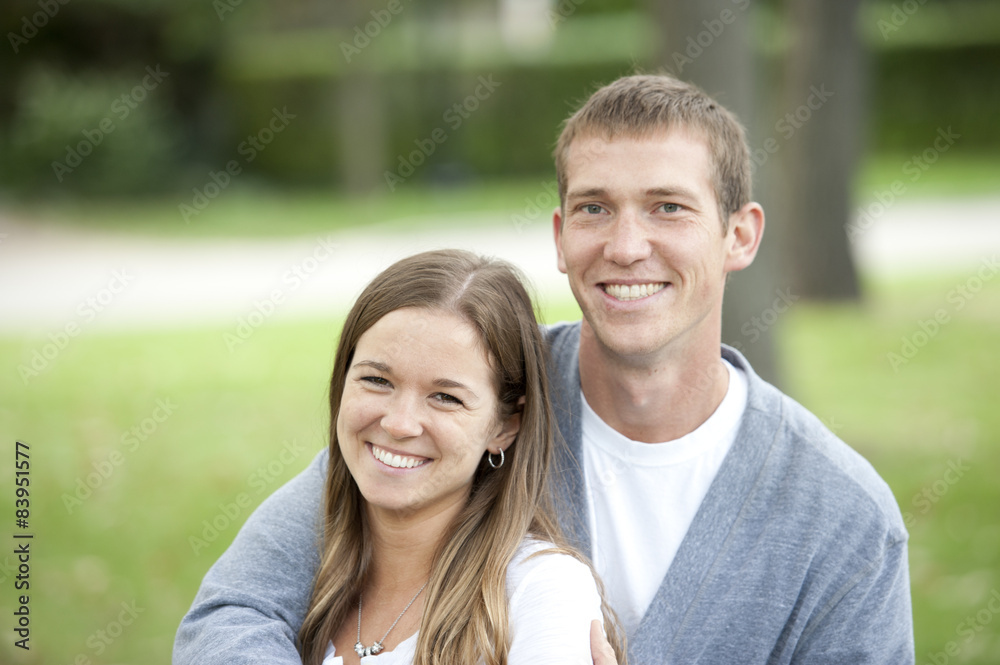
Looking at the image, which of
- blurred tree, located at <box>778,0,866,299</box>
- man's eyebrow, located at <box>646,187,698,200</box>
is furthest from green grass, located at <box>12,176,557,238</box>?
man's eyebrow, located at <box>646,187,698,200</box>

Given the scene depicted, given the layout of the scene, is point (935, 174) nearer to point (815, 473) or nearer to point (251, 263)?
point (251, 263)

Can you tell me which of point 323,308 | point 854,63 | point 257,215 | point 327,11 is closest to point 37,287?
point 323,308

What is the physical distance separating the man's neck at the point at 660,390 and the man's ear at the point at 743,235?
24 centimetres

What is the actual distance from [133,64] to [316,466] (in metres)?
19.4

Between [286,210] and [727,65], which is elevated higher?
[286,210]

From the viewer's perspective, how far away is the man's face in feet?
8.40

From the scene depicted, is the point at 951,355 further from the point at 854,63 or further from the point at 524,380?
the point at 524,380

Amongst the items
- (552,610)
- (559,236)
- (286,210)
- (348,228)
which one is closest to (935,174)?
(348,228)

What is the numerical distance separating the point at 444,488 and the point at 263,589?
0.55 m

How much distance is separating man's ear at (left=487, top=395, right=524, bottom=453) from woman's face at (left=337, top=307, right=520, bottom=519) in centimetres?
9

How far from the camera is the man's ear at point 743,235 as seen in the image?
2770 millimetres

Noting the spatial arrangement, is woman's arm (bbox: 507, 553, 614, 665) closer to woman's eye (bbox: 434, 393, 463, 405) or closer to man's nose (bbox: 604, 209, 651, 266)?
woman's eye (bbox: 434, 393, 463, 405)

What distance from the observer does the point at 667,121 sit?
2.60m

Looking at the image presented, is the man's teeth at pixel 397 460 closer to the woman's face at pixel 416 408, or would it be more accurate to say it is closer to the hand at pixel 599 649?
the woman's face at pixel 416 408
